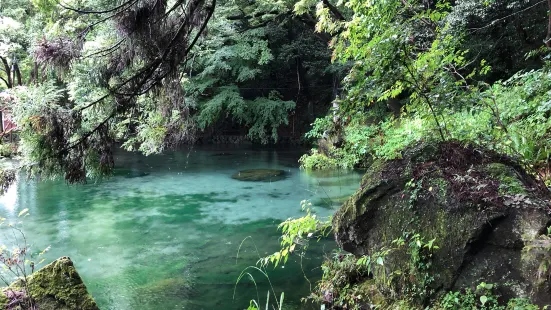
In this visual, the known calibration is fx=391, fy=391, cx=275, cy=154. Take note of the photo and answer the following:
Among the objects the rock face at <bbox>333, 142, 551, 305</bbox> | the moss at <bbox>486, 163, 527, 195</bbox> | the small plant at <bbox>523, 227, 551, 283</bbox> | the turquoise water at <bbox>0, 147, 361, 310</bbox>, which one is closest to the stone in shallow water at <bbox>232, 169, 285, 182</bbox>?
the turquoise water at <bbox>0, 147, 361, 310</bbox>

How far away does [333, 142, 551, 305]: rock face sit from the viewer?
253 cm

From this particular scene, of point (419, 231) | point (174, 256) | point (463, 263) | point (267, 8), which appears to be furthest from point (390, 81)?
point (267, 8)

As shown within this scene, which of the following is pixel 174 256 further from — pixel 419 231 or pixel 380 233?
pixel 419 231

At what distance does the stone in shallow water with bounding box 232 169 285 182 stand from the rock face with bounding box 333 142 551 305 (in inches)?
297

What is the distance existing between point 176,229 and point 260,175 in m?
4.79

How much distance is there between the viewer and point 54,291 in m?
3.10

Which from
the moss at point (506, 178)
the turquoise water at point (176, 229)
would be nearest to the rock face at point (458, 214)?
the moss at point (506, 178)

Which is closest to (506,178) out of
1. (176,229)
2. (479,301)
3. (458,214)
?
(458,214)

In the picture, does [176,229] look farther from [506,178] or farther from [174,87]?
[506,178]

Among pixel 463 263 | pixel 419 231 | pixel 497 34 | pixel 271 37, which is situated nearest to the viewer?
pixel 463 263

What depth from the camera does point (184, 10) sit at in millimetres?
3635

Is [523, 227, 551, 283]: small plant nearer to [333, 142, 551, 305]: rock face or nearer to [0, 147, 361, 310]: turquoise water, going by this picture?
[333, 142, 551, 305]: rock face

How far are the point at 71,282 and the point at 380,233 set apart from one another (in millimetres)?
2571

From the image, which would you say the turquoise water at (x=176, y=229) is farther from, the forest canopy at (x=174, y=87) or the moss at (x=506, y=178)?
the moss at (x=506, y=178)
